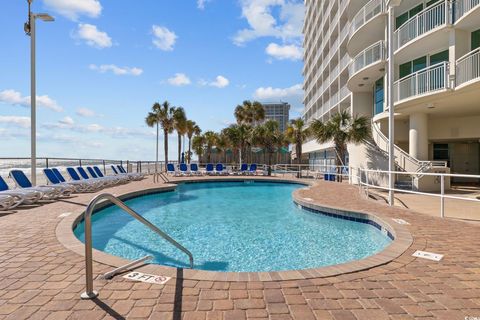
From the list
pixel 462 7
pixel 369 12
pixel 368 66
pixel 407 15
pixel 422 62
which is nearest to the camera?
pixel 462 7

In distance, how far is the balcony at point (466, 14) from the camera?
10.6 meters

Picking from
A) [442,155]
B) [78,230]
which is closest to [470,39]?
[442,155]

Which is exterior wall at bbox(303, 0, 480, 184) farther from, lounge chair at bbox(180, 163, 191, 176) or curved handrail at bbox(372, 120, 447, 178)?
lounge chair at bbox(180, 163, 191, 176)

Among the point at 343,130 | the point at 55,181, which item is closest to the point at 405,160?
the point at 343,130

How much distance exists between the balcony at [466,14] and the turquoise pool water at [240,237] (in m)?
9.09

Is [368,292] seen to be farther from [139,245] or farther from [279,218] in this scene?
[279,218]

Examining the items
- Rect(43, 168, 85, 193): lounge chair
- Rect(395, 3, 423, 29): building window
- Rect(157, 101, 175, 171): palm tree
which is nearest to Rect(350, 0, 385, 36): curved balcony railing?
Rect(395, 3, 423, 29): building window

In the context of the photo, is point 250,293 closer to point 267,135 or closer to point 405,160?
point 405,160

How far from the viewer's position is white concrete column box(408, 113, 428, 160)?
1446cm

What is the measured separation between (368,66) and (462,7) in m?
5.42

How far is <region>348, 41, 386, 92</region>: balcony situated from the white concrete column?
3.55 metres

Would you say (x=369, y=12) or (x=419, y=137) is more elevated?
(x=369, y=12)

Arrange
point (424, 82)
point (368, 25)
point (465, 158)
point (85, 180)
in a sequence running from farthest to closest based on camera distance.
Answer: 1. point (465, 158)
2. point (368, 25)
3. point (85, 180)
4. point (424, 82)

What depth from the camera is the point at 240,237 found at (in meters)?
7.51
